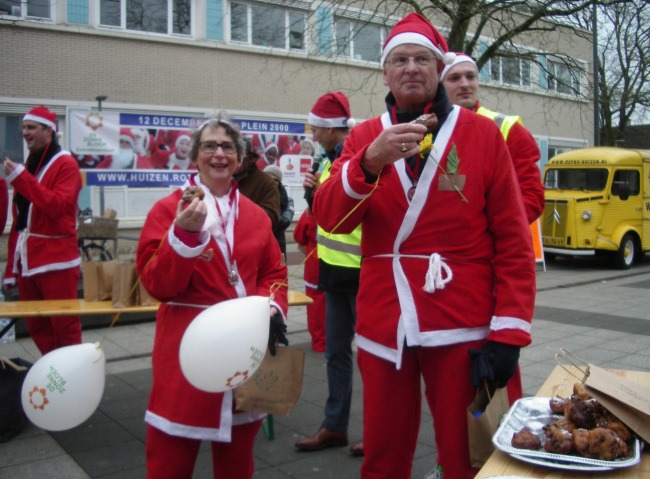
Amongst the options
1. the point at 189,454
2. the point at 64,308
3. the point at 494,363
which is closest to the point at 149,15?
the point at 64,308

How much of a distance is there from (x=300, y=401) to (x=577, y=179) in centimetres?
1194

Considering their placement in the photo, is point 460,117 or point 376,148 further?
point 460,117

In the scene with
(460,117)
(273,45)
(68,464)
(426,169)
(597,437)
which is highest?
(273,45)

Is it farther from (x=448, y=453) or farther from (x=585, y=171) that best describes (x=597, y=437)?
(x=585, y=171)

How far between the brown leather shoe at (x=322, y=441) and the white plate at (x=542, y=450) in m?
2.03

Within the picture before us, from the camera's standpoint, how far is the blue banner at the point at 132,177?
12602mm

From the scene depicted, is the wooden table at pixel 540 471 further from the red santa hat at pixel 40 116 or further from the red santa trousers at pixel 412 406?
the red santa hat at pixel 40 116

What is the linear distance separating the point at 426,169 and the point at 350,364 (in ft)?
6.60

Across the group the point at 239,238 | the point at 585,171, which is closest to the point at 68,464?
the point at 239,238

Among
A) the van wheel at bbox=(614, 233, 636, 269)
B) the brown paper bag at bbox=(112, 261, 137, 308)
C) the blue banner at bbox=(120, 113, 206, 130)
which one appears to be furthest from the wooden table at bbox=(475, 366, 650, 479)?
the van wheel at bbox=(614, 233, 636, 269)

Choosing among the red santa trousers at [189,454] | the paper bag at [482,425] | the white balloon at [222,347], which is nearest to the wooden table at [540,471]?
the paper bag at [482,425]

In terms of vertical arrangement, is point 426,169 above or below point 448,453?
above

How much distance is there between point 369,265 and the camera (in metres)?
2.42

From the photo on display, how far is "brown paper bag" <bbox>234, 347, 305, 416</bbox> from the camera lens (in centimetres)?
260
